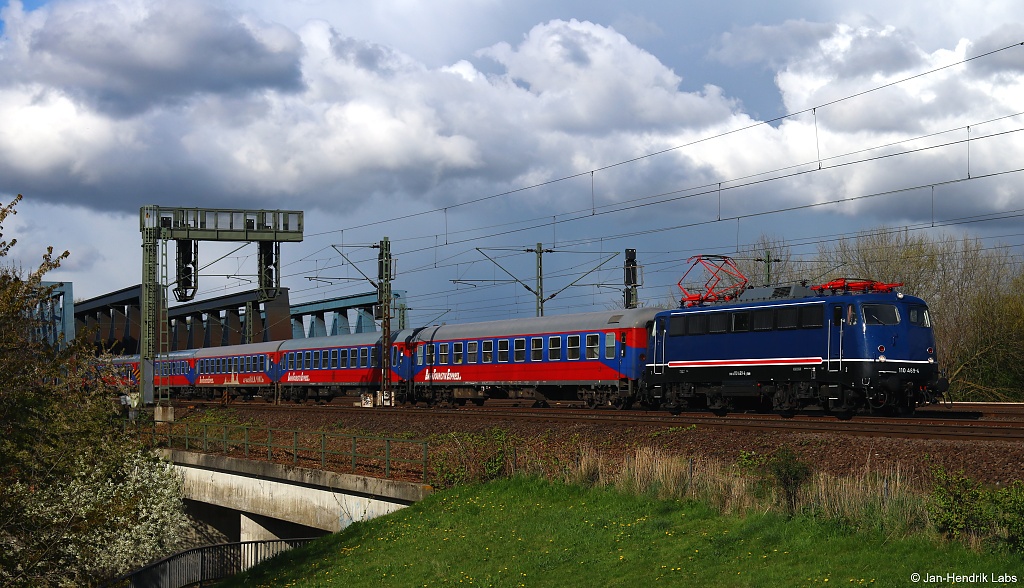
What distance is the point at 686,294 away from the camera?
35062 mm

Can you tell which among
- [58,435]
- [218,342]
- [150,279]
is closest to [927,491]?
[58,435]

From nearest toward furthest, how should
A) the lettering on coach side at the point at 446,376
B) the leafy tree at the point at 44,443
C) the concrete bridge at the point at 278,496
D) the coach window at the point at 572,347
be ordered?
the leafy tree at the point at 44,443 → the concrete bridge at the point at 278,496 → the coach window at the point at 572,347 → the lettering on coach side at the point at 446,376

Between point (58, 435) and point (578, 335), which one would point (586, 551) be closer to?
point (58, 435)

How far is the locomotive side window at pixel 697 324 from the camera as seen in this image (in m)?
32.8

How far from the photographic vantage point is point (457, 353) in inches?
1746

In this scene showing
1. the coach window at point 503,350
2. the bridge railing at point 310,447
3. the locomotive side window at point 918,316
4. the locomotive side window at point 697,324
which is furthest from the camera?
the coach window at point 503,350

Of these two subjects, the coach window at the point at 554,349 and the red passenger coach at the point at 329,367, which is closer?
the coach window at the point at 554,349

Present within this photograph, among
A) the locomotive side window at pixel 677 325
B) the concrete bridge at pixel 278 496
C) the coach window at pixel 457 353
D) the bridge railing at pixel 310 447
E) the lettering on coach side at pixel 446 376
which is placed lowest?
the concrete bridge at pixel 278 496

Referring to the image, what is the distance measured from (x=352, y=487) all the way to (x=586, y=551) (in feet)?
25.7

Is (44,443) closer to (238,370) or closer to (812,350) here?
(812,350)

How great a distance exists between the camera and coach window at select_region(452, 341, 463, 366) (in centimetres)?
4412

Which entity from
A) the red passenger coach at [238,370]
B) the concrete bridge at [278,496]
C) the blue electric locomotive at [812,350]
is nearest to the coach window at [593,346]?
the blue electric locomotive at [812,350]

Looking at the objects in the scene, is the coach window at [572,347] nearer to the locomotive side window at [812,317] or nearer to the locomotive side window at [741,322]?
the locomotive side window at [741,322]

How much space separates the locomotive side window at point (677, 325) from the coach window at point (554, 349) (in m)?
5.74
